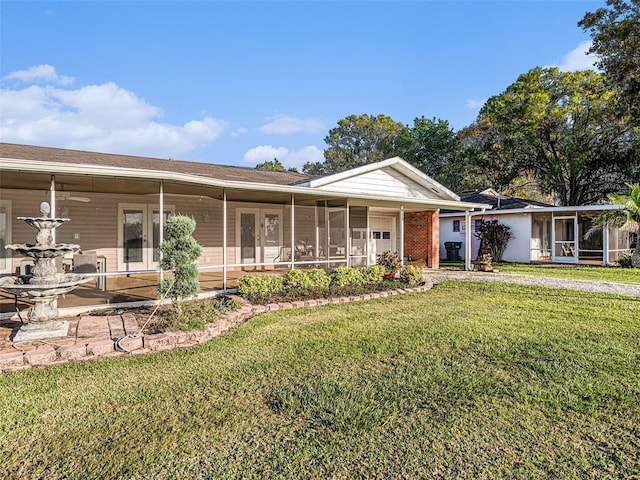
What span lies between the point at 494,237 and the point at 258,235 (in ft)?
40.1

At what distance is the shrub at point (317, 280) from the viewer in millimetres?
Answer: 8742

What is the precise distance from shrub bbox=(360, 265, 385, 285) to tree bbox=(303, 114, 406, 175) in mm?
31469

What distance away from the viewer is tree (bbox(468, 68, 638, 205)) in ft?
66.5

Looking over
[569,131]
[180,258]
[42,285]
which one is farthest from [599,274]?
[42,285]

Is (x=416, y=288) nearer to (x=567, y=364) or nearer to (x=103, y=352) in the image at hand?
(x=567, y=364)

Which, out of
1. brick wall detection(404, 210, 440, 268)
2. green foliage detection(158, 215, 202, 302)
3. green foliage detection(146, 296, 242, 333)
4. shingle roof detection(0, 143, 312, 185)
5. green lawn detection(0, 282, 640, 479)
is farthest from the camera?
brick wall detection(404, 210, 440, 268)

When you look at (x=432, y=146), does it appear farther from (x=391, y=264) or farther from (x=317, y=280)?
(x=317, y=280)

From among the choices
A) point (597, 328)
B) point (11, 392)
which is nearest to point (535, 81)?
point (597, 328)

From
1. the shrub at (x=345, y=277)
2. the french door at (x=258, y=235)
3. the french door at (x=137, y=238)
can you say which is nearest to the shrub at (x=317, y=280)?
the shrub at (x=345, y=277)

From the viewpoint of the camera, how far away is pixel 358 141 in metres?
42.5

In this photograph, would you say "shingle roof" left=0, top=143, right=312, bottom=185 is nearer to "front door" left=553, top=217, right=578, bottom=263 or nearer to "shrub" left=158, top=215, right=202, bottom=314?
"shrub" left=158, top=215, right=202, bottom=314

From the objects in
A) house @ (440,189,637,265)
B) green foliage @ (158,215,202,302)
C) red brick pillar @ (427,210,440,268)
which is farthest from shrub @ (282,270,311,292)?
house @ (440,189,637,265)

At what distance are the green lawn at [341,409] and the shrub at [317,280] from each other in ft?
10.5

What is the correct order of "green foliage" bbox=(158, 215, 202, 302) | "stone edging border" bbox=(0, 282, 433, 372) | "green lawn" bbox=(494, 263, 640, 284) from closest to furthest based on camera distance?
"stone edging border" bbox=(0, 282, 433, 372), "green foliage" bbox=(158, 215, 202, 302), "green lawn" bbox=(494, 263, 640, 284)
